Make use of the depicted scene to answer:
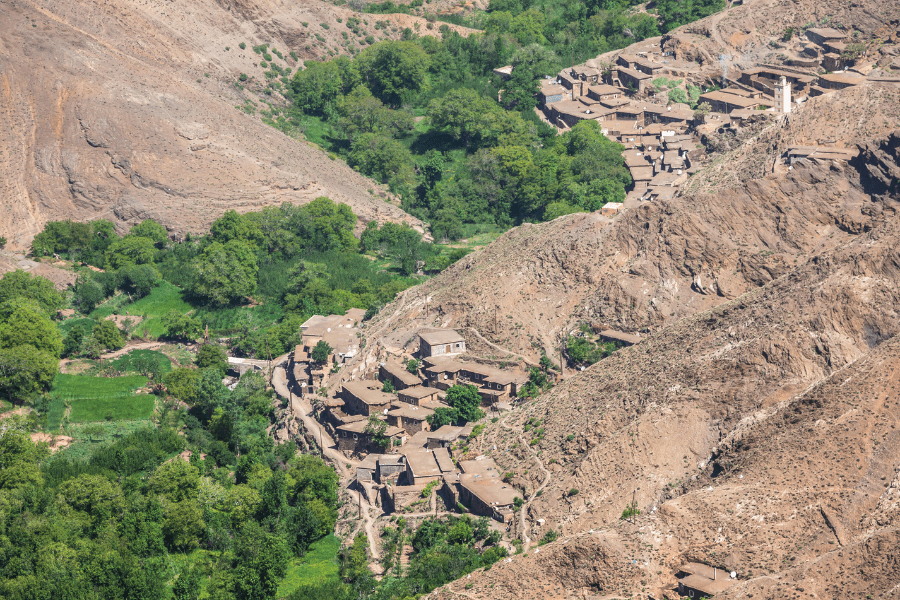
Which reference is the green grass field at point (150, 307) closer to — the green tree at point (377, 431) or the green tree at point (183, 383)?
the green tree at point (183, 383)

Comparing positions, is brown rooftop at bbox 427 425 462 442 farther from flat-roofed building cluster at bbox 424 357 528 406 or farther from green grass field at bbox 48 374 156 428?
green grass field at bbox 48 374 156 428

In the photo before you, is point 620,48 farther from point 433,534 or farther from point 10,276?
point 433,534

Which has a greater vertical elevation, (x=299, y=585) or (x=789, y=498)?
(x=789, y=498)

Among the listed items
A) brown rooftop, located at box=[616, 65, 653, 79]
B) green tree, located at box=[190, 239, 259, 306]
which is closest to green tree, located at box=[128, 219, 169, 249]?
green tree, located at box=[190, 239, 259, 306]

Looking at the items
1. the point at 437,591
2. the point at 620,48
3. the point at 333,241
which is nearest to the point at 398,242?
the point at 333,241

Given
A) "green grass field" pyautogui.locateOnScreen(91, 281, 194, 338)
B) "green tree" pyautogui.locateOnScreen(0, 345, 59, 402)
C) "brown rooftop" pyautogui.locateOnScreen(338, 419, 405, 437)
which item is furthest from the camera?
"green grass field" pyautogui.locateOnScreen(91, 281, 194, 338)
